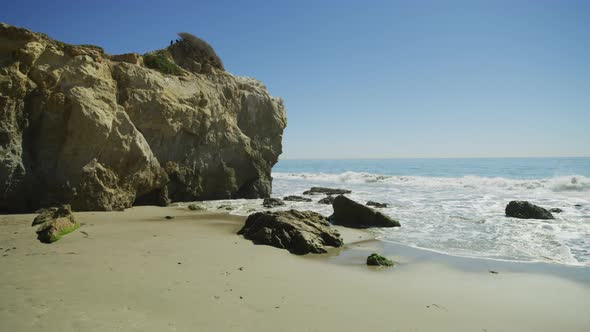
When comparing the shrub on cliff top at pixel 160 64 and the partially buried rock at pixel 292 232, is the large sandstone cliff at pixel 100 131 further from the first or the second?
the partially buried rock at pixel 292 232

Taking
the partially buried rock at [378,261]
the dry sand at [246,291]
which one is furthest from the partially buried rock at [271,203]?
the partially buried rock at [378,261]

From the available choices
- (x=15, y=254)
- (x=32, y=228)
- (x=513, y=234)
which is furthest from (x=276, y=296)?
(x=513, y=234)

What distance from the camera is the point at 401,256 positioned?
8875 mm

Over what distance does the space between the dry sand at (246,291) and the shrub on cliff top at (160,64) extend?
11856mm

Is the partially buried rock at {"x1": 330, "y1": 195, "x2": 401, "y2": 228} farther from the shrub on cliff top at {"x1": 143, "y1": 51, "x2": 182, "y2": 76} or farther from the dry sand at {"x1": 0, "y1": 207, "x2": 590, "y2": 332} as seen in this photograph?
the shrub on cliff top at {"x1": 143, "y1": 51, "x2": 182, "y2": 76}

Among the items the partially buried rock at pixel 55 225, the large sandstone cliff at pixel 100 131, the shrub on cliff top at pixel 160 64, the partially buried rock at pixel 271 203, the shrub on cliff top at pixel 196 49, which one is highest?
the shrub on cliff top at pixel 196 49

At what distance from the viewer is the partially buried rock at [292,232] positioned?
8953mm

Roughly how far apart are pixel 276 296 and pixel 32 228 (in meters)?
7.40

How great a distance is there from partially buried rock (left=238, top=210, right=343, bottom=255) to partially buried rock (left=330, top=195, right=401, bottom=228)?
2685mm

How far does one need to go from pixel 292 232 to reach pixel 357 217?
4648 millimetres

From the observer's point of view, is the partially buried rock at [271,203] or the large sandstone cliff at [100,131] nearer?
the large sandstone cliff at [100,131]

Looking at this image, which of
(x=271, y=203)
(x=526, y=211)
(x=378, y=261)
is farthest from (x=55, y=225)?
(x=526, y=211)

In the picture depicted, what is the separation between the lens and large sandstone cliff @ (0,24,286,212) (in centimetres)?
1223

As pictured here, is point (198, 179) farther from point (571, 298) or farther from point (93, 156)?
point (571, 298)
